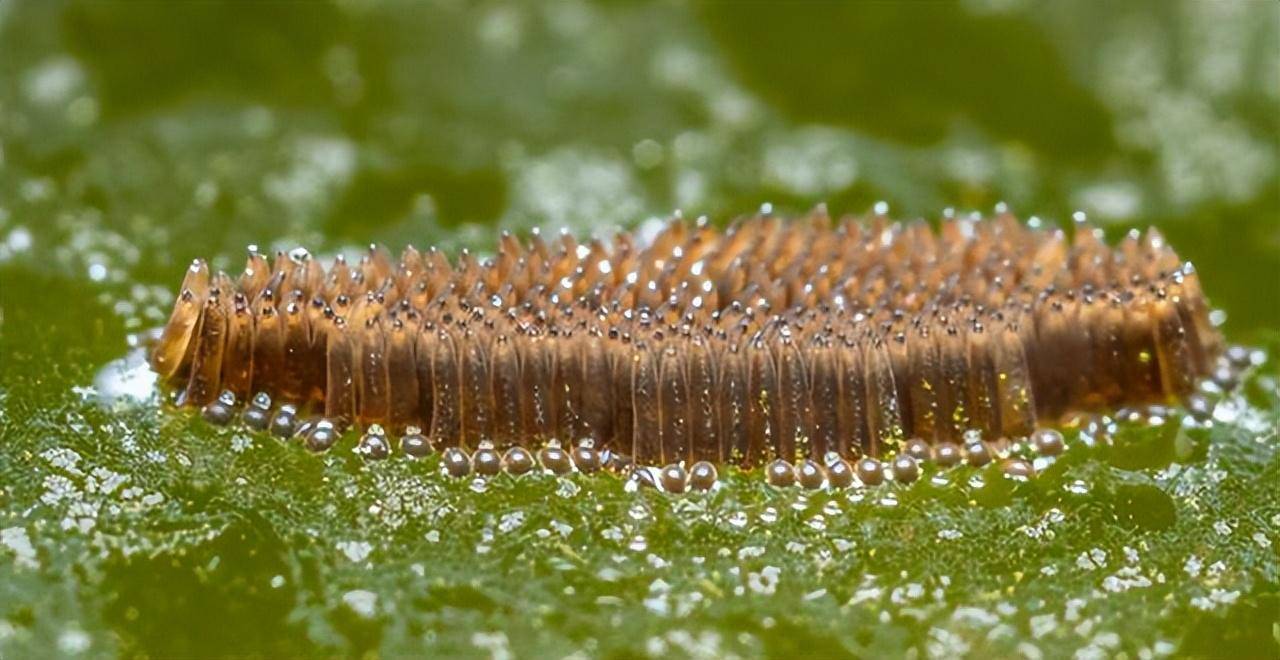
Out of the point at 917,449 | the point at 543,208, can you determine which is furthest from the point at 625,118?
the point at 917,449

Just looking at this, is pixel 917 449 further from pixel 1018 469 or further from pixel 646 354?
pixel 646 354

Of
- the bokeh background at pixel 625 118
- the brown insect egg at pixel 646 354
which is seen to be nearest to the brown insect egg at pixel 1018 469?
the brown insect egg at pixel 646 354

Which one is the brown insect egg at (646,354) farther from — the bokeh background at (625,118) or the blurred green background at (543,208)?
Result: the bokeh background at (625,118)

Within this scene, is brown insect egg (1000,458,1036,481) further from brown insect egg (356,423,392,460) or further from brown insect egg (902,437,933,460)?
brown insect egg (356,423,392,460)

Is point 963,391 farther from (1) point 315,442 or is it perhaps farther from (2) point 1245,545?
Answer: (1) point 315,442

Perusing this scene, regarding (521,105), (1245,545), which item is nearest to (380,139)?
(521,105)

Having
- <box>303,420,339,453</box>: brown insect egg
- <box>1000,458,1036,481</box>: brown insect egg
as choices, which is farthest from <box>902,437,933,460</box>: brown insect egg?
<box>303,420,339,453</box>: brown insect egg
